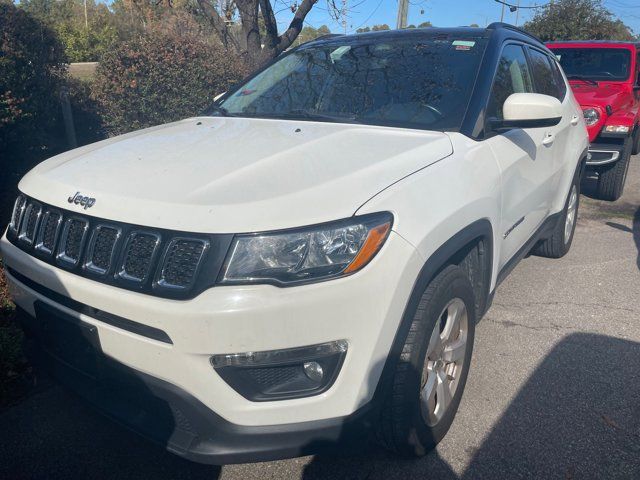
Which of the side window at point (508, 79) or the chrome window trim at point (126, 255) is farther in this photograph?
the side window at point (508, 79)

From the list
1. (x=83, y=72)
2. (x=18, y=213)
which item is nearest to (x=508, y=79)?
(x=18, y=213)

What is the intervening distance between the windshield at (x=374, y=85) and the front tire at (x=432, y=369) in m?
0.91

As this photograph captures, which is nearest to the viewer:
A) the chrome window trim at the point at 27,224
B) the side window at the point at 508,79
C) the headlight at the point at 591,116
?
the chrome window trim at the point at 27,224

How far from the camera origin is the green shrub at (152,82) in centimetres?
646

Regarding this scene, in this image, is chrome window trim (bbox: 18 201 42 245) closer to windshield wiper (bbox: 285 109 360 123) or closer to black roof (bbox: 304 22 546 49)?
windshield wiper (bbox: 285 109 360 123)

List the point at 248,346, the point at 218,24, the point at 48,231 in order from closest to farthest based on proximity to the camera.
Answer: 1. the point at 248,346
2. the point at 48,231
3. the point at 218,24

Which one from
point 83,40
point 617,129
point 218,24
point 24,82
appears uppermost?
point 218,24

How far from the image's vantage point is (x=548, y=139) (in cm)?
394

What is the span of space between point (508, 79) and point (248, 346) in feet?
8.09

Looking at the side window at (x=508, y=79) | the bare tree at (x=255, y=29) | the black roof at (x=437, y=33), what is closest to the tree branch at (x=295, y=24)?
the bare tree at (x=255, y=29)

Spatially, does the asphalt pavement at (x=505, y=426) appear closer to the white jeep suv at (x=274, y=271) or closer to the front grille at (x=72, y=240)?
the white jeep suv at (x=274, y=271)

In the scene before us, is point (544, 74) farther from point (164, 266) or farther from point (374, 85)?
point (164, 266)

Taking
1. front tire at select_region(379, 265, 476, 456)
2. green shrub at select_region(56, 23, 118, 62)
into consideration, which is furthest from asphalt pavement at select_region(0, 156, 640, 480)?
green shrub at select_region(56, 23, 118, 62)

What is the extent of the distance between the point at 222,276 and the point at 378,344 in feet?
1.94
